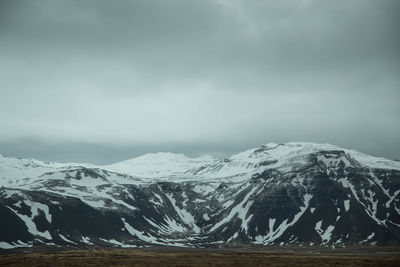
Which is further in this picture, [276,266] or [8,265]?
[8,265]

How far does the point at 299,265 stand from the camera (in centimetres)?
11306

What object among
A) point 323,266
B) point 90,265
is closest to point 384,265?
point 323,266

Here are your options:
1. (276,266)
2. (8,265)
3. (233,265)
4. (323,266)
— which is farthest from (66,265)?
(323,266)

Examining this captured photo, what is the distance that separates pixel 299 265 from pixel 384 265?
20.6 m

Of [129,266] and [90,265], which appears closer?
[129,266]

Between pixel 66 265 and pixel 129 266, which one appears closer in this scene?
pixel 129 266

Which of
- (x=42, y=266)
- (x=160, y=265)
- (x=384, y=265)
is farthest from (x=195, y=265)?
(x=384, y=265)

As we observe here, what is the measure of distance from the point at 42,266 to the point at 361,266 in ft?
256

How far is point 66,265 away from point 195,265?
3227cm

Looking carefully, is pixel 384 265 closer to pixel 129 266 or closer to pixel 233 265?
pixel 233 265

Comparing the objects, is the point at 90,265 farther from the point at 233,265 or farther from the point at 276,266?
the point at 276,266

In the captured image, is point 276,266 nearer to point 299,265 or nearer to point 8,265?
point 299,265

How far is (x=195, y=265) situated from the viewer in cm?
11025

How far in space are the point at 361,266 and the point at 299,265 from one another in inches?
580
